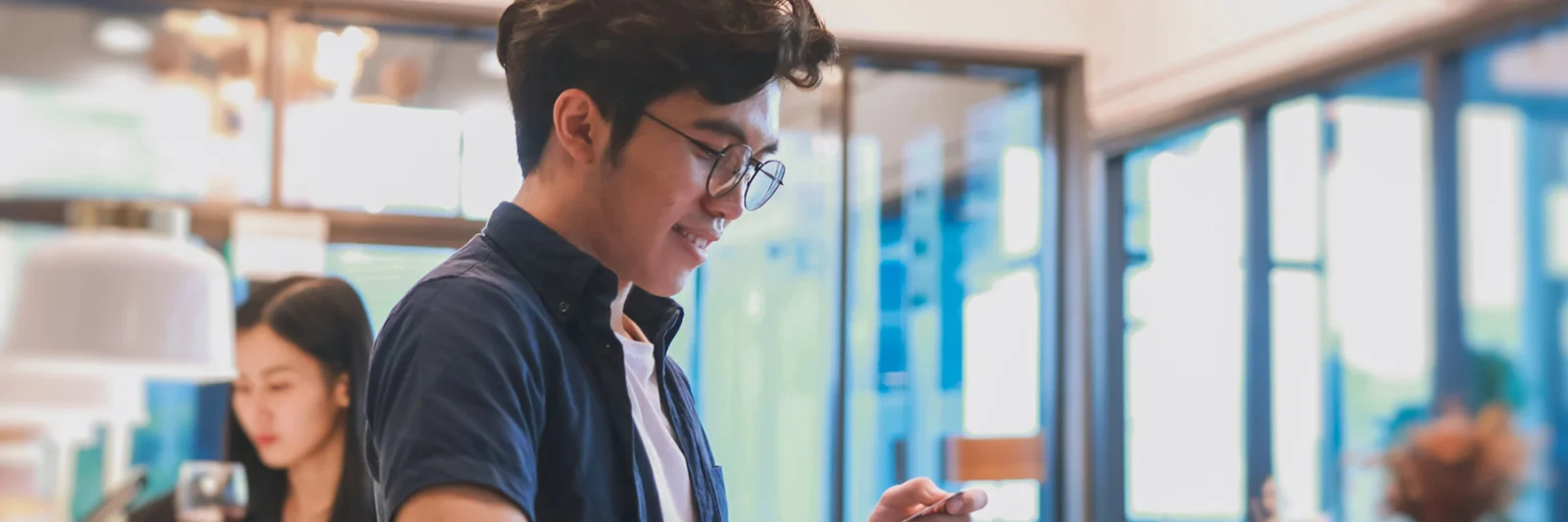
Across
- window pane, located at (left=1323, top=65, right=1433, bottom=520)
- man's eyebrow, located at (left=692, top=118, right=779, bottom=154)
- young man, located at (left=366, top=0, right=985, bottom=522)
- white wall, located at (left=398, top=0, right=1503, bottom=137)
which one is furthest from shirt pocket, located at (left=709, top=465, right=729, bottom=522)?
Answer: window pane, located at (left=1323, top=65, right=1433, bottom=520)

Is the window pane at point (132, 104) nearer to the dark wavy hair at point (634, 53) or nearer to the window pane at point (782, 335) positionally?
the window pane at point (782, 335)

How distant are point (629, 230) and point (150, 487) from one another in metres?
3.56

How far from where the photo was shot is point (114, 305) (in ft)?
6.89

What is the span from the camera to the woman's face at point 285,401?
→ 109 inches

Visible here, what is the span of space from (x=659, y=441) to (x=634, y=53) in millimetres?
303

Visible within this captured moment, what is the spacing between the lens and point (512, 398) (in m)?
0.93

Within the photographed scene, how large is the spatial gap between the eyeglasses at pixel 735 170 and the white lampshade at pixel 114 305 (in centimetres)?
122

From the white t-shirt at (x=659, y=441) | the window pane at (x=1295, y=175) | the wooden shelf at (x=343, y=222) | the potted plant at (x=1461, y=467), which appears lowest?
the potted plant at (x=1461, y=467)

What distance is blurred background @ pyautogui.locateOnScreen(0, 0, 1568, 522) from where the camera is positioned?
360 cm

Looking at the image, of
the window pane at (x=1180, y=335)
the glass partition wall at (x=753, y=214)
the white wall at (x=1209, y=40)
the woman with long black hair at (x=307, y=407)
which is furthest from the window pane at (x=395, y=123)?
the window pane at (x=1180, y=335)

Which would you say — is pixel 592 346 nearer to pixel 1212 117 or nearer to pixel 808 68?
pixel 808 68

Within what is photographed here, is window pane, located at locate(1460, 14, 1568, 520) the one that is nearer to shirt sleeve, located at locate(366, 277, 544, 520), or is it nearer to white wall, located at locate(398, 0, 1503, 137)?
white wall, located at locate(398, 0, 1503, 137)

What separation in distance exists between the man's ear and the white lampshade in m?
1.22

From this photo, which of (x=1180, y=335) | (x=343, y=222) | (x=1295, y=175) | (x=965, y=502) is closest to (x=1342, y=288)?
(x=1180, y=335)
